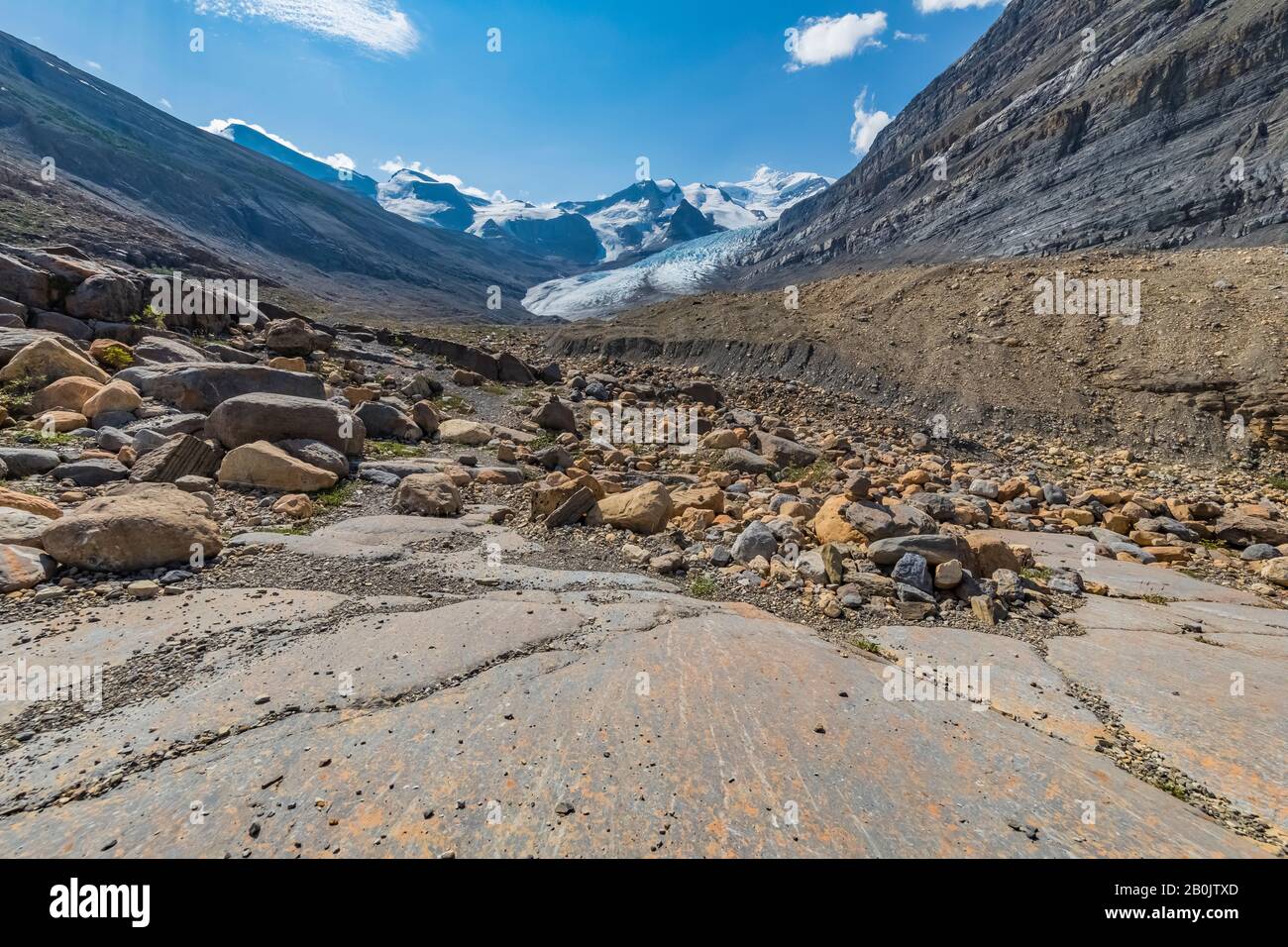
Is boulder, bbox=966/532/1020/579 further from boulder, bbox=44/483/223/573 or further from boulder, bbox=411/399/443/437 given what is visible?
boulder, bbox=411/399/443/437

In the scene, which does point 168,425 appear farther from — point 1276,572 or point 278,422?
point 1276,572

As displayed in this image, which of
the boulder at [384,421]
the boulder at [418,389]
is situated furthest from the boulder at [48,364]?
the boulder at [418,389]

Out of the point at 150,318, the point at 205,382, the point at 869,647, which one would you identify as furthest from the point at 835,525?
the point at 150,318

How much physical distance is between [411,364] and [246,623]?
61.8 feet

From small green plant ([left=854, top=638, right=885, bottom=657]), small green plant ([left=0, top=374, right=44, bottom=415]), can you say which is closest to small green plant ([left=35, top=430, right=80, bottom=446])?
small green plant ([left=0, top=374, right=44, bottom=415])

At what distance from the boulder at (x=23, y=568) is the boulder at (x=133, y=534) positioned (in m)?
0.10

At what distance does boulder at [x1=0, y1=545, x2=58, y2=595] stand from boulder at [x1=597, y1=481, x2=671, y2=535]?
18.8 ft

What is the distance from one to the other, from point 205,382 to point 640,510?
9.52 metres

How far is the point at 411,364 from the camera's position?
21.6 meters

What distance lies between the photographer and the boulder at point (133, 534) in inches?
201

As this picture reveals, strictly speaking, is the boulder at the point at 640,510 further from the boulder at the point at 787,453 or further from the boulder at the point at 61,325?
the boulder at the point at 61,325

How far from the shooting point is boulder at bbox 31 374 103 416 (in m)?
9.37
